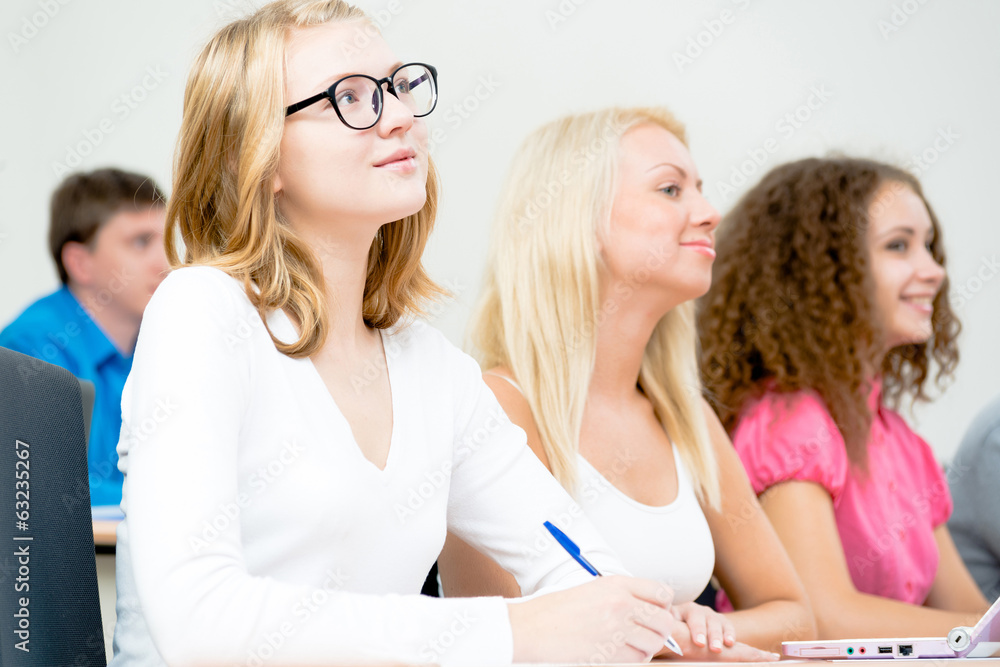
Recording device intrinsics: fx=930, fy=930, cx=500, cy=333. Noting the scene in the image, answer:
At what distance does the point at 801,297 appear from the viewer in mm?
2135

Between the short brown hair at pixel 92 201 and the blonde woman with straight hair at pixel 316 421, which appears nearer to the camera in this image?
the blonde woman with straight hair at pixel 316 421

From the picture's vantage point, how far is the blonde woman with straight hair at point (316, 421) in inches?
32.5

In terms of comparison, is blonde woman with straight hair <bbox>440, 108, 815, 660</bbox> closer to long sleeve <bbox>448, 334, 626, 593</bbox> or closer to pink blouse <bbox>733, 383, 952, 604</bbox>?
pink blouse <bbox>733, 383, 952, 604</bbox>

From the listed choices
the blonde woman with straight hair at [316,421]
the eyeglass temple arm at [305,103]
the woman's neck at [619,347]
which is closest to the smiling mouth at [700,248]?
the woman's neck at [619,347]

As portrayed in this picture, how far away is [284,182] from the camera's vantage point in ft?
3.71

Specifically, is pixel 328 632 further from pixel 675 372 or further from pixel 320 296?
pixel 675 372

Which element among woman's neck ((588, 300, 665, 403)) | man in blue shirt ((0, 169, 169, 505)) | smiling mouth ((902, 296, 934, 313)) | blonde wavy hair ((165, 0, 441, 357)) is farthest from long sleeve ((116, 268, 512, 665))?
man in blue shirt ((0, 169, 169, 505))

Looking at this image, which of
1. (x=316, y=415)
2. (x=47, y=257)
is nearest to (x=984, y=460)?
(x=316, y=415)

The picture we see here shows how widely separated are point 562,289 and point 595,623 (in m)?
0.84

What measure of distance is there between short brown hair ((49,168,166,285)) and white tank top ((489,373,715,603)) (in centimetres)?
186

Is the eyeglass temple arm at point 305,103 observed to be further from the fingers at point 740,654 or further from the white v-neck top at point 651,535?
the fingers at point 740,654

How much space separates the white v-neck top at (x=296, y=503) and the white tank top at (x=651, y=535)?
28 cm

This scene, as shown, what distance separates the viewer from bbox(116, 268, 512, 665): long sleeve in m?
0.80

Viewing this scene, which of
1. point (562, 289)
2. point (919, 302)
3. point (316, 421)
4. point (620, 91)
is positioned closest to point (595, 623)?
point (316, 421)
